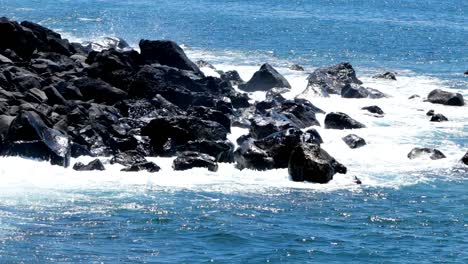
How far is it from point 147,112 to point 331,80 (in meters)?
17.9

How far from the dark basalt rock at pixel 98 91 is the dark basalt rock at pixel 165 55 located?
7533mm

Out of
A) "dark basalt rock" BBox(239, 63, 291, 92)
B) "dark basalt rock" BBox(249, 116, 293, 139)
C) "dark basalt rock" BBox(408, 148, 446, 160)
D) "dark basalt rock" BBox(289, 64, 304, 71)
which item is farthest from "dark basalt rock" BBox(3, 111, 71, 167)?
"dark basalt rock" BBox(289, 64, 304, 71)

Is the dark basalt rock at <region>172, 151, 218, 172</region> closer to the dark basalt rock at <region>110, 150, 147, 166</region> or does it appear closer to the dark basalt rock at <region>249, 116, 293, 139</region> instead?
the dark basalt rock at <region>110, 150, 147, 166</region>

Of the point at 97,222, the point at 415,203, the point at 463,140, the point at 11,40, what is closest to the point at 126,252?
the point at 97,222

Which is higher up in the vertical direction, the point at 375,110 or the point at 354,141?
the point at 375,110

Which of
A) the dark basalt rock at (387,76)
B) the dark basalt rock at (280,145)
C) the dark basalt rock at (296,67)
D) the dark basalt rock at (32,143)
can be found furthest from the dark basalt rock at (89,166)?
the dark basalt rock at (296,67)

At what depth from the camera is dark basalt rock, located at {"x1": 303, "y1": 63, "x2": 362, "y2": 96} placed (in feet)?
174

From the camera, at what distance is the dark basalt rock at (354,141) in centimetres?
3878

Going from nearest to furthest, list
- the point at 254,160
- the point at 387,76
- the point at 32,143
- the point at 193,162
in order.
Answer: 1. the point at 32,143
2. the point at 193,162
3. the point at 254,160
4. the point at 387,76

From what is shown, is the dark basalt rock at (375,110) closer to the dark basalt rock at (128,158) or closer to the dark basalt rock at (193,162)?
the dark basalt rock at (193,162)

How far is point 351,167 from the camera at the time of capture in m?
35.3

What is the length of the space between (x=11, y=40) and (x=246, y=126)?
14.6m

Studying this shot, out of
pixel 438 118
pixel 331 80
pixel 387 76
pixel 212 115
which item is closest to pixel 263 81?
pixel 331 80

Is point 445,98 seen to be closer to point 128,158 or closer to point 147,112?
point 147,112
